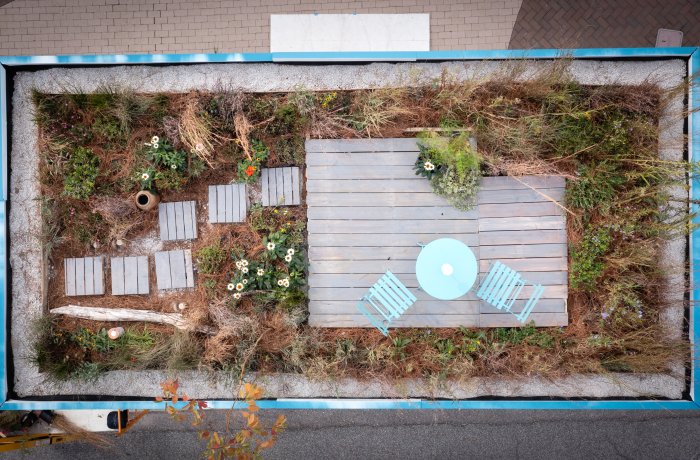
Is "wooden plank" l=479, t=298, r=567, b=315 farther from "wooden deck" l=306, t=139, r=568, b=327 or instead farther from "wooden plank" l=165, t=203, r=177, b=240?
"wooden plank" l=165, t=203, r=177, b=240

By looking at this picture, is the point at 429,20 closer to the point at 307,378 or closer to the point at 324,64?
the point at 324,64

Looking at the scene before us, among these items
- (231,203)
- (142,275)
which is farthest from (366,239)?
(142,275)

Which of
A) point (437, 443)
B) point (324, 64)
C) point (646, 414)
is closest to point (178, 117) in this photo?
point (324, 64)

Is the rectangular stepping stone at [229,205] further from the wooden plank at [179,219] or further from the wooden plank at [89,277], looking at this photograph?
the wooden plank at [89,277]

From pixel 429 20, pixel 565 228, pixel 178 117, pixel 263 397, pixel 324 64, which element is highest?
pixel 429 20

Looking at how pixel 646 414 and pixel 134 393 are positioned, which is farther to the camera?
pixel 646 414

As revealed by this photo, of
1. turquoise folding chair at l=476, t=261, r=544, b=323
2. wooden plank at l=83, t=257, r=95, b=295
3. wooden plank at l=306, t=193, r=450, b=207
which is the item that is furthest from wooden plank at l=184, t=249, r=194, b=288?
turquoise folding chair at l=476, t=261, r=544, b=323

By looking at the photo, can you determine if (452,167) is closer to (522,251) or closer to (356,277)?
(522,251)
